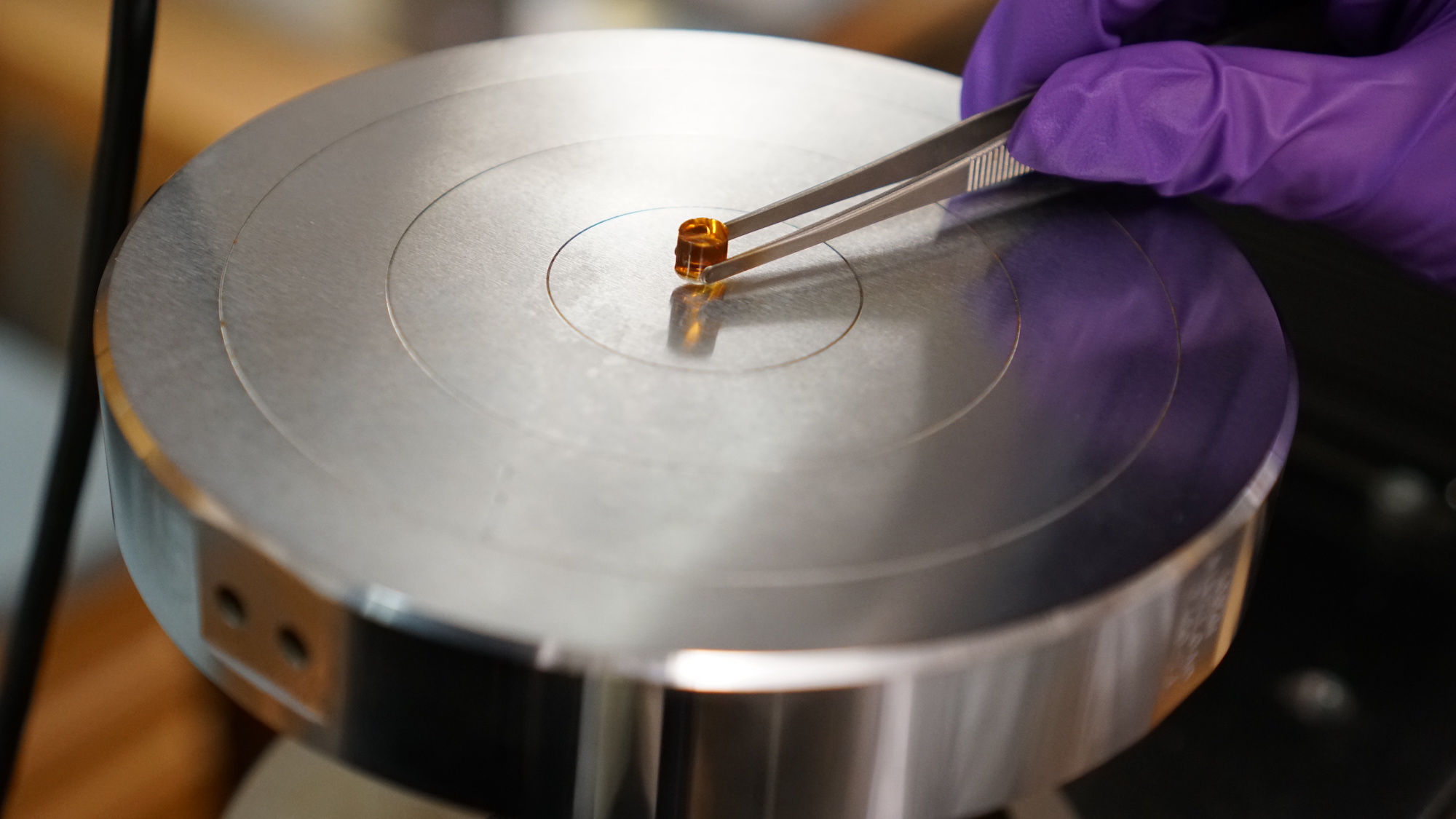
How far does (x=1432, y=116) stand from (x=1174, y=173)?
178 mm

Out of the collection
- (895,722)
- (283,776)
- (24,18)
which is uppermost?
(895,722)

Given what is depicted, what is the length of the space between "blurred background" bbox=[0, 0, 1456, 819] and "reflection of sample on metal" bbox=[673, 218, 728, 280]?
310 millimetres

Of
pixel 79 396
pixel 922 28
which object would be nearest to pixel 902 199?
pixel 79 396

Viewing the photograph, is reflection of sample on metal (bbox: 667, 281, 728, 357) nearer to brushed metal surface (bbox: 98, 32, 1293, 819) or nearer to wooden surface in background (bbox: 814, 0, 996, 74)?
brushed metal surface (bbox: 98, 32, 1293, 819)

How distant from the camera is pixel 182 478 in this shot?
17.1 inches

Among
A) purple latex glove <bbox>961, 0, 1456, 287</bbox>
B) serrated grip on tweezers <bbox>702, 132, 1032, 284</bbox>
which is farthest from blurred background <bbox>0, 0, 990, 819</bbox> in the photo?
serrated grip on tweezers <bbox>702, 132, 1032, 284</bbox>

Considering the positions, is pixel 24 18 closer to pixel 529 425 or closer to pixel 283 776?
pixel 283 776

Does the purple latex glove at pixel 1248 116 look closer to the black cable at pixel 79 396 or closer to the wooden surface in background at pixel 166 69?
the black cable at pixel 79 396

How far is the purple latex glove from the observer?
651mm

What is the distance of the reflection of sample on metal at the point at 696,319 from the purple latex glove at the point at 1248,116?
194 mm

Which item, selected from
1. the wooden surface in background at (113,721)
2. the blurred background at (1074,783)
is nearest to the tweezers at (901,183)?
the blurred background at (1074,783)

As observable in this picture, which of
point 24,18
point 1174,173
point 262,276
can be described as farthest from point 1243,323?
point 24,18

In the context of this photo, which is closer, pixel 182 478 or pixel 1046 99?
pixel 182 478

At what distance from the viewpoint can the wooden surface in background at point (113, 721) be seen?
1091 millimetres
